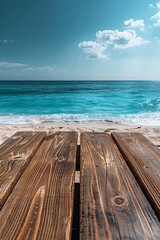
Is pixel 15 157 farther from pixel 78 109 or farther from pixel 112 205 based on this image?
pixel 78 109

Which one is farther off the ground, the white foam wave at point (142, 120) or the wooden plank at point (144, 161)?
the wooden plank at point (144, 161)

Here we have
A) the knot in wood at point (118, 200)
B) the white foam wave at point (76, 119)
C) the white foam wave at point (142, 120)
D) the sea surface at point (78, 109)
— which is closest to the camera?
the knot in wood at point (118, 200)

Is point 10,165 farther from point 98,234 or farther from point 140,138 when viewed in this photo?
point 140,138

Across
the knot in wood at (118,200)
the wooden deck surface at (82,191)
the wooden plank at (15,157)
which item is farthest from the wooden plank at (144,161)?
the wooden plank at (15,157)

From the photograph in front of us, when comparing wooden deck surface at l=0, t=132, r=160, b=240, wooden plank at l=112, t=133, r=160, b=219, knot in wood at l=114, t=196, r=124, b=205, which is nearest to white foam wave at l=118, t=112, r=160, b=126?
wooden plank at l=112, t=133, r=160, b=219

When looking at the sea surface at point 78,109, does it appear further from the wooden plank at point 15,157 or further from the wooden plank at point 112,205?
the wooden plank at point 112,205

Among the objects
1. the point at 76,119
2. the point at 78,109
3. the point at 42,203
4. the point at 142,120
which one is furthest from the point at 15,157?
the point at 78,109

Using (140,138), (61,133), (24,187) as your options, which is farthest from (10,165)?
(140,138)

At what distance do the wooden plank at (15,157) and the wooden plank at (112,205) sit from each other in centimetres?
35

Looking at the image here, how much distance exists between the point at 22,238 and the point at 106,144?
3.16ft

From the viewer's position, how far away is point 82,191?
793 millimetres

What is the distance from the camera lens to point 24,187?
832 mm

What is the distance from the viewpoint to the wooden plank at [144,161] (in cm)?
81

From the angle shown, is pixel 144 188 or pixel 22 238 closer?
pixel 22 238
